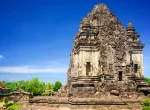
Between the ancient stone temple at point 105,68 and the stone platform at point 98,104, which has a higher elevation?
the ancient stone temple at point 105,68

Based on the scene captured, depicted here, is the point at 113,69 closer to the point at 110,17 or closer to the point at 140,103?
the point at 140,103

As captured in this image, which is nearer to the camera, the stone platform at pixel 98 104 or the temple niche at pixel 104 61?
the stone platform at pixel 98 104

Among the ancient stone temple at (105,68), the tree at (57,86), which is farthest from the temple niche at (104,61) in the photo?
the tree at (57,86)

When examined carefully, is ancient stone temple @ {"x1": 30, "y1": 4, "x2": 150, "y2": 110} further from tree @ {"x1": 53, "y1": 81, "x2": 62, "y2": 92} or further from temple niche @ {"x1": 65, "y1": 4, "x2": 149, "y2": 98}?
tree @ {"x1": 53, "y1": 81, "x2": 62, "y2": 92}

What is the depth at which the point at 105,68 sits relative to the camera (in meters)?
23.2

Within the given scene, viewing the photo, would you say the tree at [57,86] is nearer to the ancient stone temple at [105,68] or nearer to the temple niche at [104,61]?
the ancient stone temple at [105,68]

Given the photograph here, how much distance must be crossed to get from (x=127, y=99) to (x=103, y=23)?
8.45 metres

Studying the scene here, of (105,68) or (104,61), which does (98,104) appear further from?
(104,61)

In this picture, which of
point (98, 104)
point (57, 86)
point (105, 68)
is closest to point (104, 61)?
point (105, 68)

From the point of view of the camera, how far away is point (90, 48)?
24.0 m

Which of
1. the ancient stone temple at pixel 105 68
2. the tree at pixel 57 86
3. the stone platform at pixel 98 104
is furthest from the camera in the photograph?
the tree at pixel 57 86

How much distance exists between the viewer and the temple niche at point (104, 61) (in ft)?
72.5

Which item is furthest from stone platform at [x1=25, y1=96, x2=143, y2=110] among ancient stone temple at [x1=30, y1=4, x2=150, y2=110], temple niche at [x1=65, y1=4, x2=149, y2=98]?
temple niche at [x1=65, y1=4, x2=149, y2=98]

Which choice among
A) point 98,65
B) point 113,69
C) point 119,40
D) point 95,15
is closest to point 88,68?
point 98,65
